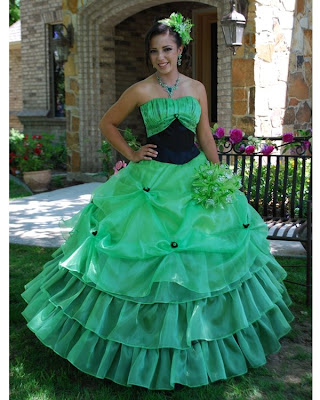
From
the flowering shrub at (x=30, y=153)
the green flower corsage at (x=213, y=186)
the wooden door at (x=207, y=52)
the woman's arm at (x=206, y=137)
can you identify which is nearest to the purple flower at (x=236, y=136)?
the woman's arm at (x=206, y=137)

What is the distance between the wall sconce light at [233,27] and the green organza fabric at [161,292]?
14.8ft

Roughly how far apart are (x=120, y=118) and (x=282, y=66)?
542cm

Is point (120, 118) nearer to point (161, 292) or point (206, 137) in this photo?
point (206, 137)

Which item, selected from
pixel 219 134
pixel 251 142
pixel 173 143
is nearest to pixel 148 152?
pixel 173 143

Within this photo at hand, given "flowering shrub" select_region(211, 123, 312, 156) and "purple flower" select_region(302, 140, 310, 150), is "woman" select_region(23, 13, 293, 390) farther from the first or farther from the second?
"purple flower" select_region(302, 140, 310, 150)

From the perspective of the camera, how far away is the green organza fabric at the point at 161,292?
113 inches

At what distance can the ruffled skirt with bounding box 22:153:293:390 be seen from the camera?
2.88 m

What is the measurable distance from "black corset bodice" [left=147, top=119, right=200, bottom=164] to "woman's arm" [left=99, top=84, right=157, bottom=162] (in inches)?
2.3

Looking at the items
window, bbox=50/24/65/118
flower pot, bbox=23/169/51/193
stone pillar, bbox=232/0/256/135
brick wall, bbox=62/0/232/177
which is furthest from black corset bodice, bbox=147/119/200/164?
window, bbox=50/24/65/118

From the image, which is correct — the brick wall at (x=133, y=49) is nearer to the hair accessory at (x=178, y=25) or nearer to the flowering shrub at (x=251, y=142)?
the flowering shrub at (x=251, y=142)

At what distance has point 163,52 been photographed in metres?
3.25

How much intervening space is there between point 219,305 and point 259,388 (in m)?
0.52

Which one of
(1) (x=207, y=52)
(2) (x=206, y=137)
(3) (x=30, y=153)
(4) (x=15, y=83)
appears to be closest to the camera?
(2) (x=206, y=137)

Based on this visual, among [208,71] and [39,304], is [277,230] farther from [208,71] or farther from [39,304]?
[208,71]
